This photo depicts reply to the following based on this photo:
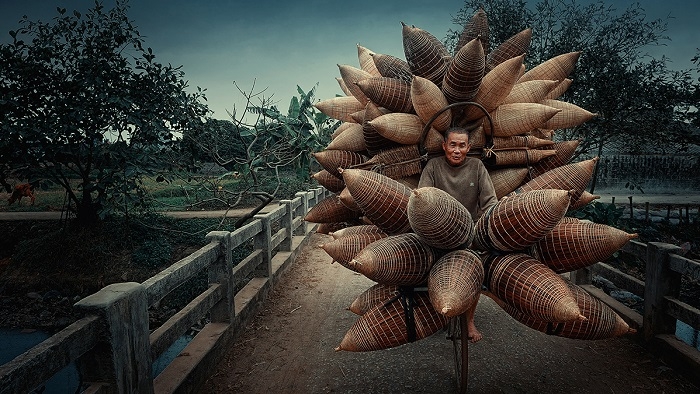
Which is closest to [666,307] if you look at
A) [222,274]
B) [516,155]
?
[516,155]

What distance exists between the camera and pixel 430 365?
3.82 m

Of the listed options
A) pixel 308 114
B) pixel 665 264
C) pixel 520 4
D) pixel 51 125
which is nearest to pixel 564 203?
pixel 665 264

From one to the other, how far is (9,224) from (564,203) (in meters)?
16.9

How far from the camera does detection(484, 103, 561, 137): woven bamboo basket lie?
289 centimetres

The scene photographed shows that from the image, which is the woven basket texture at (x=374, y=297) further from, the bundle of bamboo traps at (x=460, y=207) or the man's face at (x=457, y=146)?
the man's face at (x=457, y=146)

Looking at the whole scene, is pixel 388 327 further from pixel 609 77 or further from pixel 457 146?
pixel 609 77

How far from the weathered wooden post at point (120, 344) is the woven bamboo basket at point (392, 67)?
2.41 metres

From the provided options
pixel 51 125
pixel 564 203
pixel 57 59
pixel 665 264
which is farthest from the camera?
pixel 57 59

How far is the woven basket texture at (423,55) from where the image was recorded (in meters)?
3.05

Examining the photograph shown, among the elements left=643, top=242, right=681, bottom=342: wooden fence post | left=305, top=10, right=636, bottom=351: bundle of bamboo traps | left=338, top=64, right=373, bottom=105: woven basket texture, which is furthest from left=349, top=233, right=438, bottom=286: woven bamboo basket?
left=643, top=242, right=681, bottom=342: wooden fence post

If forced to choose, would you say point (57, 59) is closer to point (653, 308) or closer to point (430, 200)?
point (430, 200)

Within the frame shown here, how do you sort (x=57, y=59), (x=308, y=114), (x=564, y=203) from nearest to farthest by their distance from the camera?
1. (x=564, y=203)
2. (x=57, y=59)
3. (x=308, y=114)

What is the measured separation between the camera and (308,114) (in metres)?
13.4

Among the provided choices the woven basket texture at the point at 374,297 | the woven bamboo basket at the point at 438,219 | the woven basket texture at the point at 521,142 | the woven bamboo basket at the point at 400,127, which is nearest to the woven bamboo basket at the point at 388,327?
the woven basket texture at the point at 374,297
